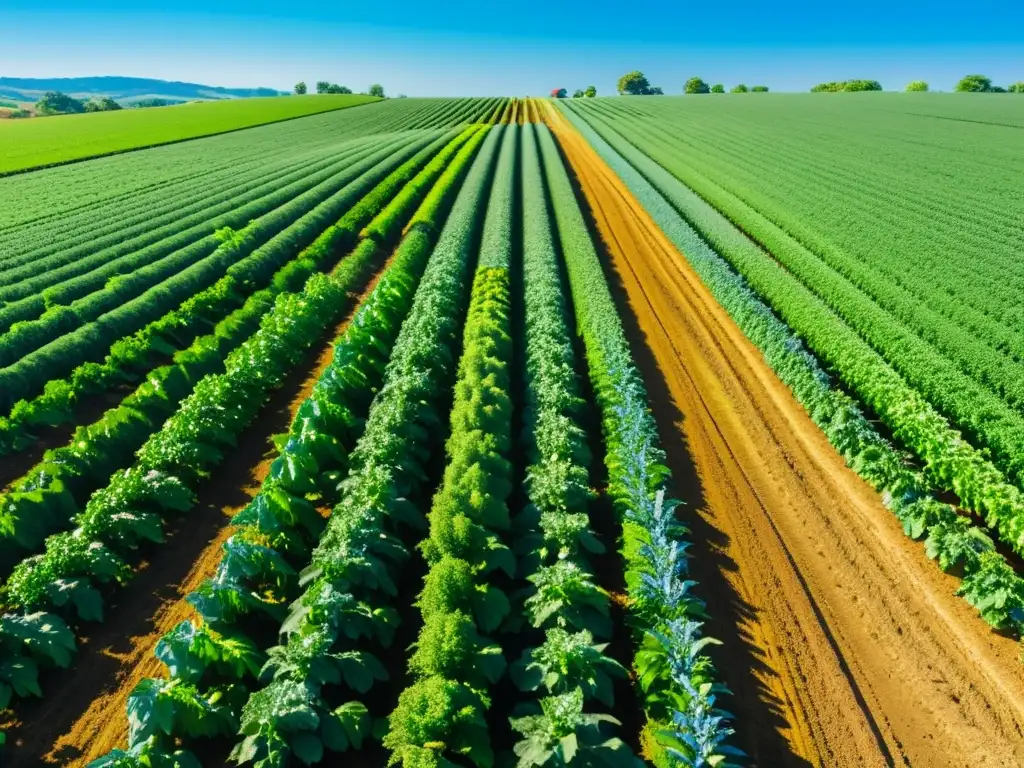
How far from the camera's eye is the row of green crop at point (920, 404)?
11.1 meters

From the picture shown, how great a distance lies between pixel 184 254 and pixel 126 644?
20.4 meters

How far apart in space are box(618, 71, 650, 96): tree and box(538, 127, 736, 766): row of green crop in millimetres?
193101

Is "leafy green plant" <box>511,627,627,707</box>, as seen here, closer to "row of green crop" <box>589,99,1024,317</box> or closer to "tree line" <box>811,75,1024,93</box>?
"row of green crop" <box>589,99,1024,317</box>

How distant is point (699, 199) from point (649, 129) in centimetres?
4373

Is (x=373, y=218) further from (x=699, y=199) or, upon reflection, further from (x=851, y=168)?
(x=851, y=168)

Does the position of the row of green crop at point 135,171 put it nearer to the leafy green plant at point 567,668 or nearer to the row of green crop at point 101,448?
the row of green crop at point 101,448

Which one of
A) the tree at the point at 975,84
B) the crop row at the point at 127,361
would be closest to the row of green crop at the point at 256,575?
the crop row at the point at 127,361

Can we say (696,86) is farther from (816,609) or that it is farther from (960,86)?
(816,609)

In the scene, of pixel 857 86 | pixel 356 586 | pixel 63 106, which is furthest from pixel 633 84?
pixel 356 586

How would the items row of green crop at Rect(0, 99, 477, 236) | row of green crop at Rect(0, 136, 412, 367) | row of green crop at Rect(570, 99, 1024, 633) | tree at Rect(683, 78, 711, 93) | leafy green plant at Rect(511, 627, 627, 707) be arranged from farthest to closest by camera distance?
tree at Rect(683, 78, 711, 93) → row of green crop at Rect(0, 99, 477, 236) → row of green crop at Rect(0, 136, 412, 367) → row of green crop at Rect(570, 99, 1024, 633) → leafy green plant at Rect(511, 627, 627, 707)

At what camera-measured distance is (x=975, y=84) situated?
128500 mm

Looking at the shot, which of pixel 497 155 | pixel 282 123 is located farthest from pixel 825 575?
pixel 282 123

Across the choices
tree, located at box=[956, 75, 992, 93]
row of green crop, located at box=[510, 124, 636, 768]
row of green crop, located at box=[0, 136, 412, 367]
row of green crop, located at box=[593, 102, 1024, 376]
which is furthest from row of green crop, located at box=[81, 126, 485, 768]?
tree, located at box=[956, 75, 992, 93]

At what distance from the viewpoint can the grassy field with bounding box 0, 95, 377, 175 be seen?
55656mm
